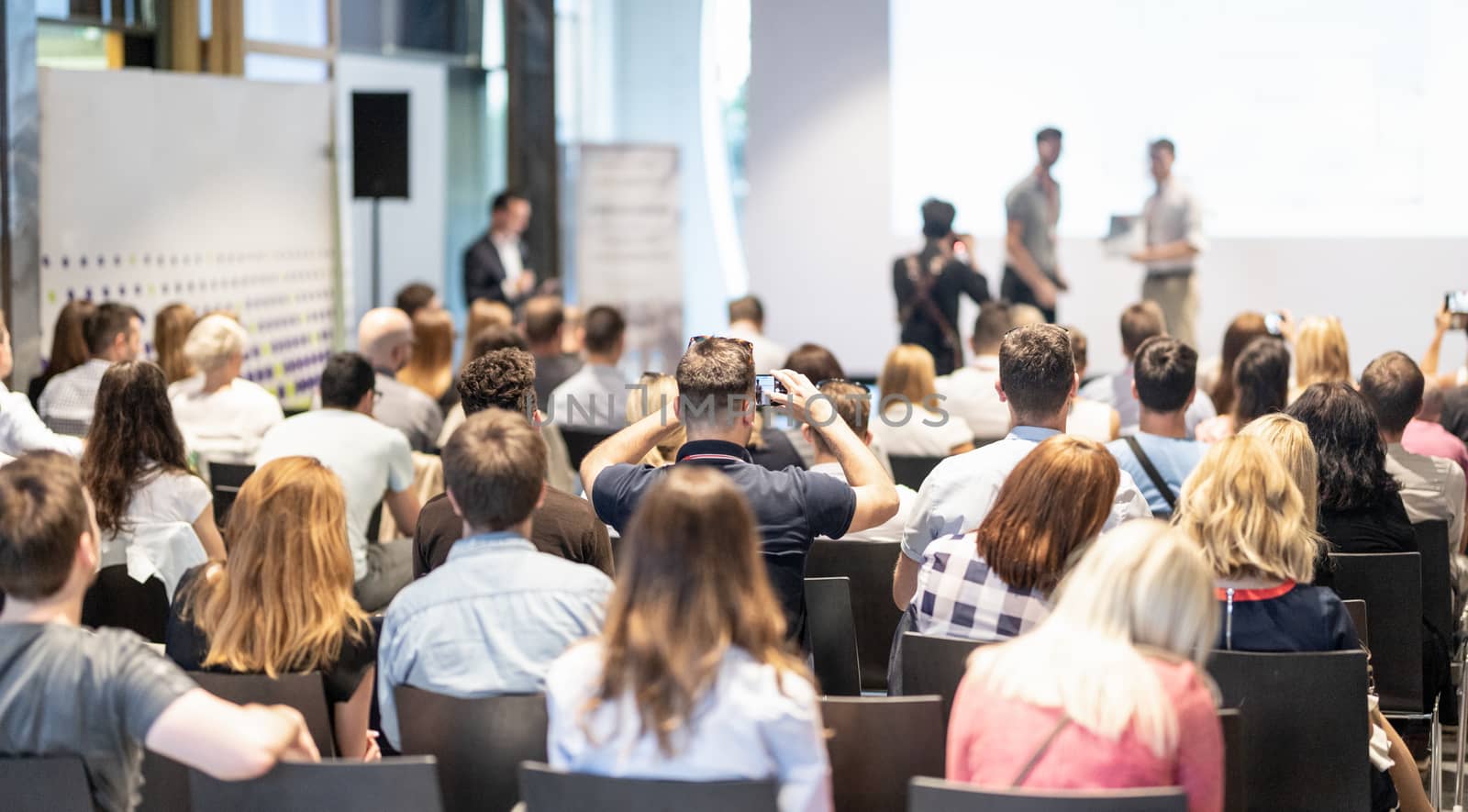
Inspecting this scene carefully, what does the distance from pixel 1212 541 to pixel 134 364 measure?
270 centimetres

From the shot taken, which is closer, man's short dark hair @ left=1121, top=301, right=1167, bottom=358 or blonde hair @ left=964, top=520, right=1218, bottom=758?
blonde hair @ left=964, top=520, right=1218, bottom=758

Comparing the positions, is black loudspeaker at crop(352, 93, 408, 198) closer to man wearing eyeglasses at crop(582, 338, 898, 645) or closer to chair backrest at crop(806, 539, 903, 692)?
chair backrest at crop(806, 539, 903, 692)

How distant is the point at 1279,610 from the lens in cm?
287

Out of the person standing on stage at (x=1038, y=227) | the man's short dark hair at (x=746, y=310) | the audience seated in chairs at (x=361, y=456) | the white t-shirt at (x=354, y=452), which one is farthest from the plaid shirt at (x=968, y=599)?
the person standing on stage at (x=1038, y=227)

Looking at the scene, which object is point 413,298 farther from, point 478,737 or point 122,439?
point 478,737

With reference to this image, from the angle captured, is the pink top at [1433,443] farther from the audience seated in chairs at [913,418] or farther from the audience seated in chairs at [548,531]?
the audience seated in chairs at [548,531]

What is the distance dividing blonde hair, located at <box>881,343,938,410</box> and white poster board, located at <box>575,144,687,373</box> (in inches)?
190

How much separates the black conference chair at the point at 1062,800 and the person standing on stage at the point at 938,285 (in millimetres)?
6061

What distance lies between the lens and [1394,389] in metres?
4.24

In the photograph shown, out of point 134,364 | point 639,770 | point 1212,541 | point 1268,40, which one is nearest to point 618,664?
point 639,770

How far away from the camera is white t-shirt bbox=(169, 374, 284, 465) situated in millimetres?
5195

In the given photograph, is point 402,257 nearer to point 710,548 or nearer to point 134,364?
point 134,364

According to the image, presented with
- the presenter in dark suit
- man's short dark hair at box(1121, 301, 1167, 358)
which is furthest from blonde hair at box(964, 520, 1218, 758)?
the presenter in dark suit

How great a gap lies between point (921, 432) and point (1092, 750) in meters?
3.22
